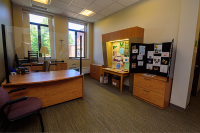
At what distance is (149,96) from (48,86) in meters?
2.70

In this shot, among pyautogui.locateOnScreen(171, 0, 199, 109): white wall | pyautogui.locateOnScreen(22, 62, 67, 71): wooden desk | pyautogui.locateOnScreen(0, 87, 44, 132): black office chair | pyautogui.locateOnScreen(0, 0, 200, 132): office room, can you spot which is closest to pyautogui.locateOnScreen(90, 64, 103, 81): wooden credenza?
pyautogui.locateOnScreen(0, 0, 200, 132): office room

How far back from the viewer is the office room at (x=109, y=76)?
179cm

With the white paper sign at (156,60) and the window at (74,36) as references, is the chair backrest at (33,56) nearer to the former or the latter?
the window at (74,36)

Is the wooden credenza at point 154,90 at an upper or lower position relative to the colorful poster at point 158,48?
lower

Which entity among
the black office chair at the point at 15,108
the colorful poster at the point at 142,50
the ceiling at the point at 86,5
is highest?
the ceiling at the point at 86,5

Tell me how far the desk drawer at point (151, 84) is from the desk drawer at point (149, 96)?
0.10 metres

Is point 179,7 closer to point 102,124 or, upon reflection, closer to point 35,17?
point 102,124

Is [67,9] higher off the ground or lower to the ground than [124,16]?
higher

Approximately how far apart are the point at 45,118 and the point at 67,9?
4.33 meters

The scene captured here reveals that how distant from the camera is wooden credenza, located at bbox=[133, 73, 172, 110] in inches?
90.7

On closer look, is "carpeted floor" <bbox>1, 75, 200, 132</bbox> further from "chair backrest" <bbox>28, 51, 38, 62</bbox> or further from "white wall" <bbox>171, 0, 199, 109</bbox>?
"chair backrest" <bbox>28, 51, 38, 62</bbox>

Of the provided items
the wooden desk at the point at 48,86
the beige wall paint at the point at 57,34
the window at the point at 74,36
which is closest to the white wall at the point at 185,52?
the wooden desk at the point at 48,86

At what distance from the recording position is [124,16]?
12.7ft

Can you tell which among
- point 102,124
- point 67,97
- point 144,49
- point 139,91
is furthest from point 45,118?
point 144,49
